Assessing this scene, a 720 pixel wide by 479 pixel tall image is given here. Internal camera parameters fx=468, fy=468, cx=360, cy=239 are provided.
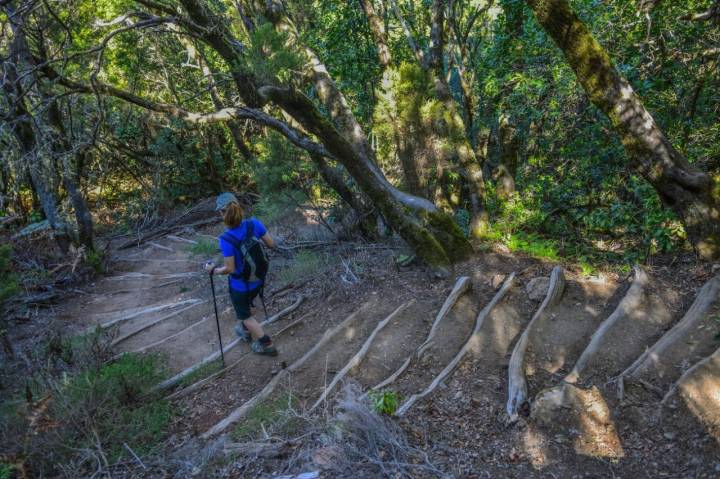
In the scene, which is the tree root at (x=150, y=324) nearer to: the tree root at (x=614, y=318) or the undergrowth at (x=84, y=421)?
the undergrowth at (x=84, y=421)

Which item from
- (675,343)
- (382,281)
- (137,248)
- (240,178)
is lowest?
(675,343)

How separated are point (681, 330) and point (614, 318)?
2.16ft

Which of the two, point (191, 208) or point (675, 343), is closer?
point (675, 343)

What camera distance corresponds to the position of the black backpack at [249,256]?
5.38 m

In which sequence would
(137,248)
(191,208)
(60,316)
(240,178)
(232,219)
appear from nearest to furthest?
(232,219)
(60,316)
(137,248)
(191,208)
(240,178)

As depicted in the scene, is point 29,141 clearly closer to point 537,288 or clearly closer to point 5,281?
point 5,281

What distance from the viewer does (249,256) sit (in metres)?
5.43

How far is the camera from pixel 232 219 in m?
5.32

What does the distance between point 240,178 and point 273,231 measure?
7.77 meters

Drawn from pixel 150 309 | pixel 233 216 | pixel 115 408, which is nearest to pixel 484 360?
pixel 233 216

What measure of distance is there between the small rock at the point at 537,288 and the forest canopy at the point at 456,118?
3.11 ft

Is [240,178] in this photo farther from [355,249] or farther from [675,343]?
[675,343]

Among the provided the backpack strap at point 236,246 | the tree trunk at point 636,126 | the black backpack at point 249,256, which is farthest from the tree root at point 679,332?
the backpack strap at point 236,246

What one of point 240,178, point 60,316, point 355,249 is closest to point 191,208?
point 240,178
